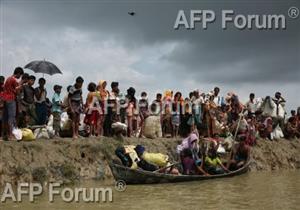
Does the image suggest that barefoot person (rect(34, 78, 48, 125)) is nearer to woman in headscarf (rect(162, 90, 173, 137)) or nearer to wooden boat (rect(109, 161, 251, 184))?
wooden boat (rect(109, 161, 251, 184))

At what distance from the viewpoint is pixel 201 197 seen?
1209cm

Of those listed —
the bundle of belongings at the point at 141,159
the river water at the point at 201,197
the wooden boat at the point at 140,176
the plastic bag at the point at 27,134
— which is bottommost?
the river water at the point at 201,197

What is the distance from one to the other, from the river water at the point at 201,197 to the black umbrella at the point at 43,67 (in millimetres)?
3870

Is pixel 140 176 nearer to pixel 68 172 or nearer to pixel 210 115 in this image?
pixel 68 172

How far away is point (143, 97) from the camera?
17.2 metres

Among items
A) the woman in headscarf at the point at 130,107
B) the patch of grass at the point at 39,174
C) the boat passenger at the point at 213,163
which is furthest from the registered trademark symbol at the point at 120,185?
the boat passenger at the point at 213,163

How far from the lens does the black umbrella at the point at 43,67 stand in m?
15.9

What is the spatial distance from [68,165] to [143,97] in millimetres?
A: 4024

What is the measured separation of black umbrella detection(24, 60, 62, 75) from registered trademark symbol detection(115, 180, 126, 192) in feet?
14.3

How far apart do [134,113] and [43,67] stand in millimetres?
3138

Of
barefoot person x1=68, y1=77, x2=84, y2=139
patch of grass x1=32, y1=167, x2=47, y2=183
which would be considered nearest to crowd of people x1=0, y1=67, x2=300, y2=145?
barefoot person x1=68, y1=77, x2=84, y2=139

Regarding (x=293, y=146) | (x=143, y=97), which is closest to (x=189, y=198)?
(x=143, y=97)

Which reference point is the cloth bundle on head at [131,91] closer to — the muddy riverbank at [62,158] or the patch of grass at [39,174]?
the muddy riverbank at [62,158]

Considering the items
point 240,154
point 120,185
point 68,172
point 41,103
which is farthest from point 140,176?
point 240,154
